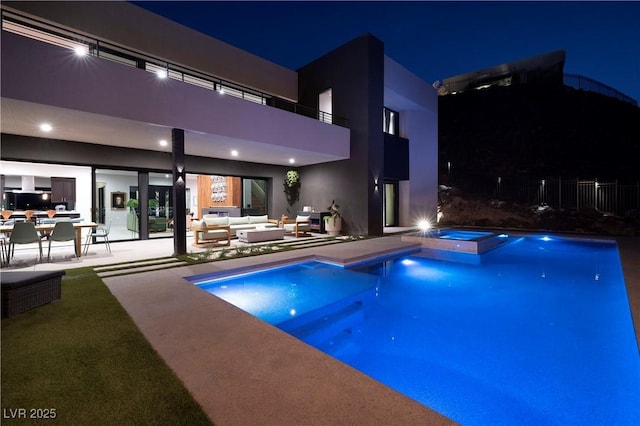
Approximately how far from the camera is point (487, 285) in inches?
→ 209

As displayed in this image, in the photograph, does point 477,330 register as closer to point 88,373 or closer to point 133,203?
point 88,373

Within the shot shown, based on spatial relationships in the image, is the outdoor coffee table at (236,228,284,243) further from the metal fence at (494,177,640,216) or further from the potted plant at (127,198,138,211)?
the metal fence at (494,177,640,216)

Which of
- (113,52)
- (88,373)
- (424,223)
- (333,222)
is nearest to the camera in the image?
(88,373)

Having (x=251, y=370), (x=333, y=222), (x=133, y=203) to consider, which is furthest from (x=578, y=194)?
(x=133, y=203)

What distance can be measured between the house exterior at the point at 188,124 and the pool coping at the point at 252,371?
4.22m

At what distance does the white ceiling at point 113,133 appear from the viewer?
5809 millimetres

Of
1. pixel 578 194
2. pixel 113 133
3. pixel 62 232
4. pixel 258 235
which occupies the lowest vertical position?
pixel 258 235

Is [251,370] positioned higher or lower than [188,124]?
lower

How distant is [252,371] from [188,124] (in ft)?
21.7

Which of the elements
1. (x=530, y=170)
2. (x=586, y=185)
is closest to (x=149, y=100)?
(x=586, y=185)

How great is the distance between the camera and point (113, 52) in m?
8.43

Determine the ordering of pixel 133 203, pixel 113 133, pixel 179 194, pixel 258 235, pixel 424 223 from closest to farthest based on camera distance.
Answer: pixel 179 194, pixel 113 133, pixel 258 235, pixel 133 203, pixel 424 223

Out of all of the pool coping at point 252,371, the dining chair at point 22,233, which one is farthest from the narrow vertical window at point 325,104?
the pool coping at point 252,371

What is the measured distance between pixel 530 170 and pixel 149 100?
24611 millimetres
